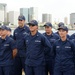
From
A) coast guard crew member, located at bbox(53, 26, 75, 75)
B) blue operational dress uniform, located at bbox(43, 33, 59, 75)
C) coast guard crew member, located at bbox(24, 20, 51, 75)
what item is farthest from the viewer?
blue operational dress uniform, located at bbox(43, 33, 59, 75)

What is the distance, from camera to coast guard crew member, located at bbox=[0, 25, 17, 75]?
6547 mm

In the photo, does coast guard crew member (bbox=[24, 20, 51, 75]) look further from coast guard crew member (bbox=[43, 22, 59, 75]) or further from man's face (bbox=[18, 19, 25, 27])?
man's face (bbox=[18, 19, 25, 27])

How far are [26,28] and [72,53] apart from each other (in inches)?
62.9

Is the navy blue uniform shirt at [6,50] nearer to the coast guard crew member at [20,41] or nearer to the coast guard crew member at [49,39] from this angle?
the coast guard crew member at [20,41]

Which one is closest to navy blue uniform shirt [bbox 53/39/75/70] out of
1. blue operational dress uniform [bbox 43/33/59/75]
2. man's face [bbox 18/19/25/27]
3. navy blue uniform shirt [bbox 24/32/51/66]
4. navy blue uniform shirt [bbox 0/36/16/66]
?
navy blue uniform shirt [bbox 24/32/51/66]

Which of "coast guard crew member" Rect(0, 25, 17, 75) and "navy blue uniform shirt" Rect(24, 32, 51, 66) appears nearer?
"navy blue uniform shirt" Rect(24, 32, 51, 66)

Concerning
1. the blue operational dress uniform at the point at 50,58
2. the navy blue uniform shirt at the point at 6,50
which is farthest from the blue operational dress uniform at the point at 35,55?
the blue operational dress uniform at the point at 50,58

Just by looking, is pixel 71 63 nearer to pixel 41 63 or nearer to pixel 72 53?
pixel 72 53

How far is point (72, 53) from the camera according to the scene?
612 centimetres

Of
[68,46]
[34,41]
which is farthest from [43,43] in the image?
[68,46]

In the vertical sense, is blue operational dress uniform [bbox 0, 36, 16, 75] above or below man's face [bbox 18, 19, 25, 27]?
below

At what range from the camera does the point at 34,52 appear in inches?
248

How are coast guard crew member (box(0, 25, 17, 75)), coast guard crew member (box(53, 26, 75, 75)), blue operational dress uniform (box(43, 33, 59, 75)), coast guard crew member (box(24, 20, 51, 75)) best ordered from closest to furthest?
1. coast guard crew member (box(53, 26, 75, 75))
2. coast guard crew member (box(24, 20, 51, 75))
3. coast guard crew member (box(0, 25, 17, 75))
4. blue operational dress uniform (box(43, 33, 59, 75))

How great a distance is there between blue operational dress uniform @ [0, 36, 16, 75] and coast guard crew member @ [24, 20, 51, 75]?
0.45 meters
